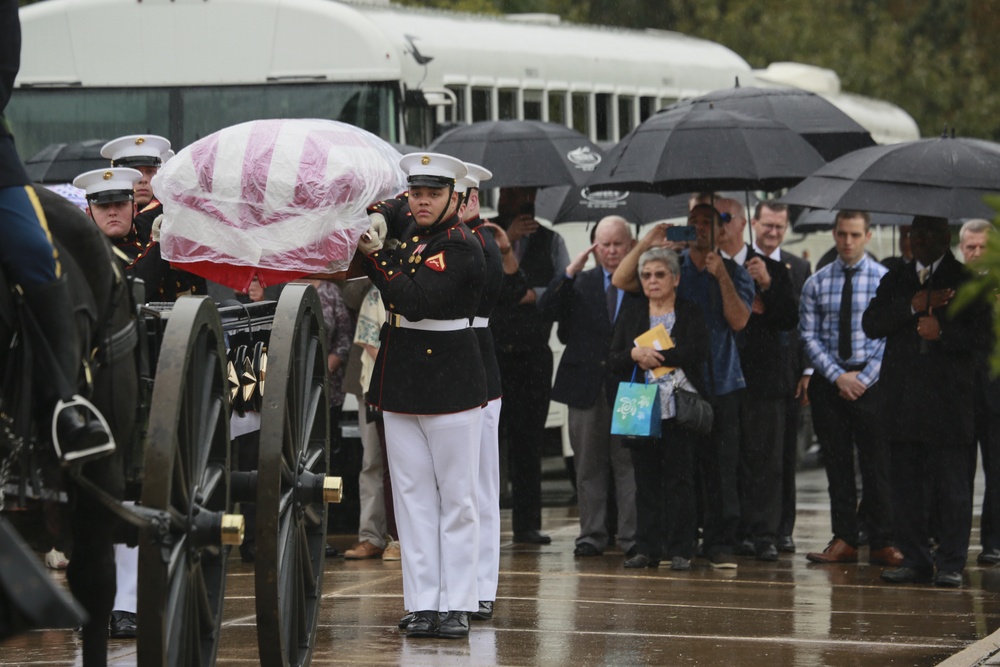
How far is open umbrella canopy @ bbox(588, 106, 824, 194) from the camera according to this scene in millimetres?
11070

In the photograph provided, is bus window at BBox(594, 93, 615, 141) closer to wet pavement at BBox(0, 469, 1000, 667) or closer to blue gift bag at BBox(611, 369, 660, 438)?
wet pavement at BBox(0, 469, 1000, 667)

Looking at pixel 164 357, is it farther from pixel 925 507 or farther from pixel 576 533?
pixel 576 533

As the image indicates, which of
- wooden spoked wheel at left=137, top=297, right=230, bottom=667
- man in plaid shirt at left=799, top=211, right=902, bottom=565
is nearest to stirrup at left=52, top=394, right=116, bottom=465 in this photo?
wooden spoked wheel at left=137, top=297, right=230, bottom=667

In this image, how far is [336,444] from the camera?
12.9 metres

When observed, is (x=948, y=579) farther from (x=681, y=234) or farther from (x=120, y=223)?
(x=120, y=223)

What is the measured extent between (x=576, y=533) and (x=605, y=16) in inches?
1201

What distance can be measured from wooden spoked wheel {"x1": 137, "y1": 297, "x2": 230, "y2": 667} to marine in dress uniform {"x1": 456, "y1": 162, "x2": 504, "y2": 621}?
2611 mm

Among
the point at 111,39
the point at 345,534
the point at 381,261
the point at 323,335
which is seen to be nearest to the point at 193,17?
the point at 111,39

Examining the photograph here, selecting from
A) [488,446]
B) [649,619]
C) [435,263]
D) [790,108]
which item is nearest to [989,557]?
[790,108]

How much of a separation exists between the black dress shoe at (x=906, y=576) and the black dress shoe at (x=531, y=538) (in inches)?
94.5

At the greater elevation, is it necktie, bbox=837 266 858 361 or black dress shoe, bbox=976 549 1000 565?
necktie, bbox=837 266 858 361

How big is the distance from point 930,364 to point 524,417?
2.79m

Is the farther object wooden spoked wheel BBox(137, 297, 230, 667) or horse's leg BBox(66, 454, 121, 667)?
horse's leg BBox(66, 454, 121, 667)

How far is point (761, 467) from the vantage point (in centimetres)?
1148
